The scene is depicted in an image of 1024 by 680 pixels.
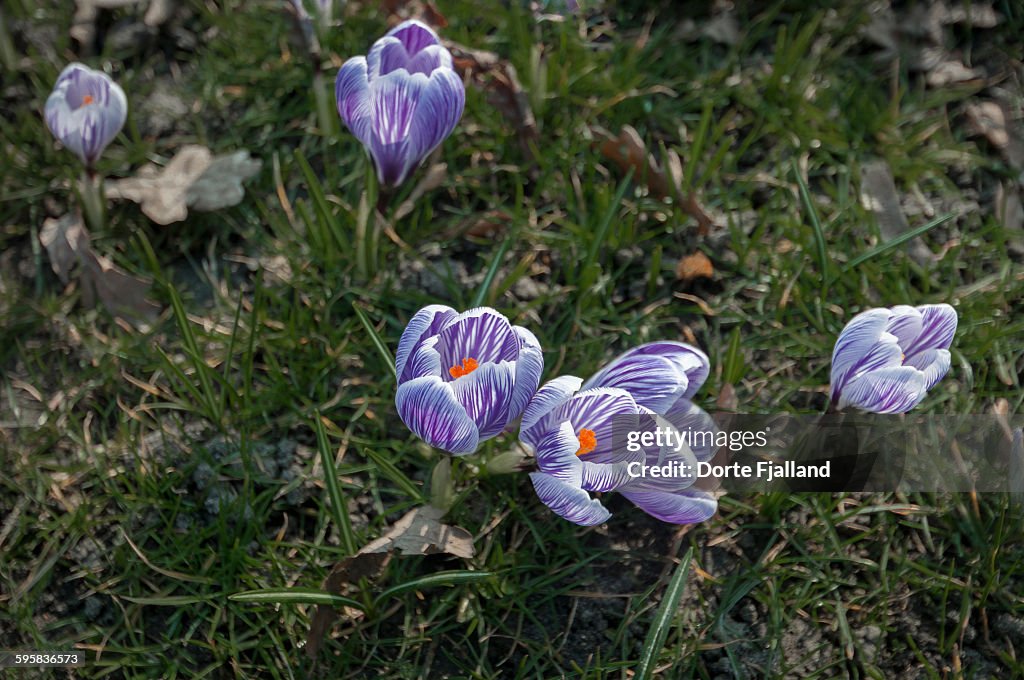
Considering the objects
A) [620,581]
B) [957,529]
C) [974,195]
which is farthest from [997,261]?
[620,581]

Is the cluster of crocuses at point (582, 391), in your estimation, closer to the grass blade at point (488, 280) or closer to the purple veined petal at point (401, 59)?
the grass blade at point (488, 280)

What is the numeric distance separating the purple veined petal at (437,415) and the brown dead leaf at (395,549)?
0.27m

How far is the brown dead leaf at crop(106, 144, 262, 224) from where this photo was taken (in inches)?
93.9

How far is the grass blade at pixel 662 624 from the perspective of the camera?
5.49ft

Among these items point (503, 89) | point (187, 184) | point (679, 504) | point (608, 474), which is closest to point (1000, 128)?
point (503, 89)

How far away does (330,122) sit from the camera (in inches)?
98.1

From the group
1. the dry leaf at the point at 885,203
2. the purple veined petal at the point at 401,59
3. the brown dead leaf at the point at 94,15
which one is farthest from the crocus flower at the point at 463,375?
the brown dead leaf at the point at 94,15

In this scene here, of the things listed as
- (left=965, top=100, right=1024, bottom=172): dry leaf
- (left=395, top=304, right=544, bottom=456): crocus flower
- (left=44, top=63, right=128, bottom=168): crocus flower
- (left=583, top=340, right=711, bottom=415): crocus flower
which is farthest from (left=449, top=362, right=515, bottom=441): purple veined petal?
(left=965, top=100, right=1024, bottom=172): dry leaf

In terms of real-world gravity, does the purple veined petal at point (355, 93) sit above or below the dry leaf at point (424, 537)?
above

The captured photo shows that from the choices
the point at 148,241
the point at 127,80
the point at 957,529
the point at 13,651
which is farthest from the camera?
the point at 127,80

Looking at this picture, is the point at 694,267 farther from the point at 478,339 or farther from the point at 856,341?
the point at 478,339

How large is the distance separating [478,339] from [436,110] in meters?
0.58

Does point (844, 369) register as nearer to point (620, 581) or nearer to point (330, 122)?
point (620, 581)

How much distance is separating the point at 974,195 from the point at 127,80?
239 cm
